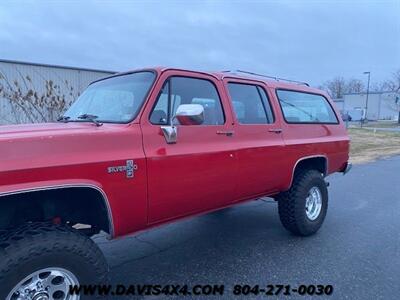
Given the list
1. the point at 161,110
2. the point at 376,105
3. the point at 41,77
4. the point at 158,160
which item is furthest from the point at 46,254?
the point at 376,105

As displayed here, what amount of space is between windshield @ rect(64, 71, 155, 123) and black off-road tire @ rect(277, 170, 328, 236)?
8.10 feet

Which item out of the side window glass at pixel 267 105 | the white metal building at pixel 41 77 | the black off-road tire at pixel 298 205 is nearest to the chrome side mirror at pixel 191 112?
the side window glass at pixel 267 105

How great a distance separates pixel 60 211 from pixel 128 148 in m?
0.74

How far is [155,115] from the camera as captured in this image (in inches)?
118

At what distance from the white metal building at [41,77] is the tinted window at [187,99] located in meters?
8.90

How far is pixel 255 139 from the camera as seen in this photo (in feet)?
12.8

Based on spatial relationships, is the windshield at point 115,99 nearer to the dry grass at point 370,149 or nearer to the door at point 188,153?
the door at point 188,153

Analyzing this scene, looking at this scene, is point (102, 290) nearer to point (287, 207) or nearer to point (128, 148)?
point (128, 148)

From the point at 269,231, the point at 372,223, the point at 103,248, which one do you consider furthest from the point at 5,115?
the point at 372,223

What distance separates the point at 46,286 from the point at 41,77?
12.6m

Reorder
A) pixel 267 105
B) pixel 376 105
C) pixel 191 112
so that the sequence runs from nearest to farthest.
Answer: pixel 191 112 < pixel 267 105 < pixel 376 105

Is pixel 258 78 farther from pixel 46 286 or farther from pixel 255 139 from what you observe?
pixel 46 286

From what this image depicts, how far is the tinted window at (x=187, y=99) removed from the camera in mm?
3062

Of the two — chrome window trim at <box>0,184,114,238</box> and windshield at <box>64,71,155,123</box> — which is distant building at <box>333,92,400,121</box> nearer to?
windshield at <box>64,71,155,123</box>
